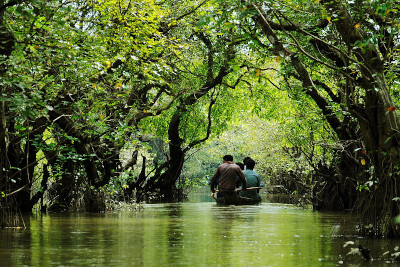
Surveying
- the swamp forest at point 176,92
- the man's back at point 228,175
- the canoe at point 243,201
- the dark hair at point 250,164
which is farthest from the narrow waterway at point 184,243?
the dark hair at point 250,164

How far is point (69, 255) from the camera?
7398mm

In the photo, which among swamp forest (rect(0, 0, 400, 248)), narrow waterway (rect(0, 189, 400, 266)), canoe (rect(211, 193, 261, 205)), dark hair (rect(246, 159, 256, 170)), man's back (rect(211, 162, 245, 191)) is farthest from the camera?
dark hair (rect(246, 159, 256, 170))

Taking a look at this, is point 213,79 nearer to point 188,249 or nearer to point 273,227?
point 273,227

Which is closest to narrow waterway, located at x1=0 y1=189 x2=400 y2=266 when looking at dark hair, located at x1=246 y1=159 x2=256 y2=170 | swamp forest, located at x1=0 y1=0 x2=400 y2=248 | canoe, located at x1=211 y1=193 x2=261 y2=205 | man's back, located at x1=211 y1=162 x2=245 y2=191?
swamp forest, located at x1=0 y1=0 x2=400 y2=248

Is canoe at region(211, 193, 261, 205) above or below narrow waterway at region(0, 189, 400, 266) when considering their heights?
above

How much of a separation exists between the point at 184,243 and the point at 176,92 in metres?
11.8

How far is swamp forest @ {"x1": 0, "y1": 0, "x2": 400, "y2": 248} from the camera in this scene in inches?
356

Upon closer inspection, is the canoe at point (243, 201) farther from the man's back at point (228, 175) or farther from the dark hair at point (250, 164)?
the dark hair at point (250, 164)

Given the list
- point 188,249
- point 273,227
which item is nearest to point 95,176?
point 273,227

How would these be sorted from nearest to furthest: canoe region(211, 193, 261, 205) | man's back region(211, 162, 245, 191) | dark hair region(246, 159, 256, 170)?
man's back region(211, 162, 245, 191)
canoe region(211, 193, 261, 205)
dark hair region(246, 159, 256, 170)

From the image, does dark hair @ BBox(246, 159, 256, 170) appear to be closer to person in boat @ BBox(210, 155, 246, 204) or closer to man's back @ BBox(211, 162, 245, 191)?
person in boat @ BBox(210, 155, 246, 204)

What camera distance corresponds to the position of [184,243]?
349 inches

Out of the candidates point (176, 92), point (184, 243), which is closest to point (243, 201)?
point (176, 92)

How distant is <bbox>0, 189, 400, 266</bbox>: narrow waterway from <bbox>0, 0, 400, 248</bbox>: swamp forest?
0.89 metres
